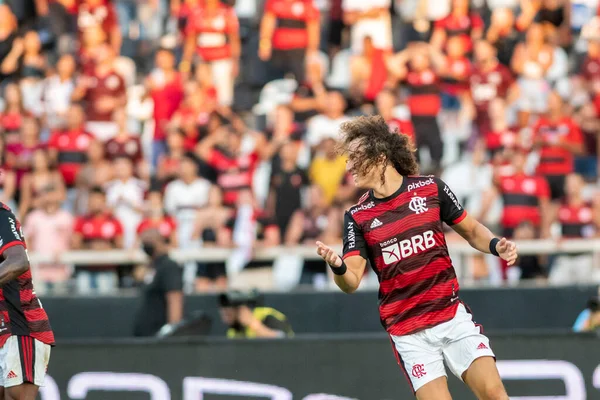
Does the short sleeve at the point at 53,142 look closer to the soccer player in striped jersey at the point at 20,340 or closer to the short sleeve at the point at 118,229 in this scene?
the short sleeve at the point at 118,229

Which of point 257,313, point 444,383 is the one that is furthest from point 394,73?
point 444,383

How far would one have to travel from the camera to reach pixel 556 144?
14242 millimetres

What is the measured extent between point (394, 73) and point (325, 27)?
219 cm

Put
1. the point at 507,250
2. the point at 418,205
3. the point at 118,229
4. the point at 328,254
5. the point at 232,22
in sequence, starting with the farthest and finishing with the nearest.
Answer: the point at 232,22 → the point at 118,229 → the point at 418,205 → the point at 507,250 → the point at 328,254

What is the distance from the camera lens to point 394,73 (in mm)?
15531

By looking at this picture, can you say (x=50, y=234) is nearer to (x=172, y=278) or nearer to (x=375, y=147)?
(x=172, y=278)

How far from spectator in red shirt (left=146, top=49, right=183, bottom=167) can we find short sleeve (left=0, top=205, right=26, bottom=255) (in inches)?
319

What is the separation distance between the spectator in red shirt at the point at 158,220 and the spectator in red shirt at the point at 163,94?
5.40 ft

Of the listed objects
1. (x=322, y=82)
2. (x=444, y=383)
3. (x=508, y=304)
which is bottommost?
(x=508, y=304)

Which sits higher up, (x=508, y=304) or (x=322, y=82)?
(x=322, y=82)

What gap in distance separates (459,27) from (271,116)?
298cm

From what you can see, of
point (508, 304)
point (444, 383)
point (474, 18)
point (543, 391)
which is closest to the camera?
point (444, 383)

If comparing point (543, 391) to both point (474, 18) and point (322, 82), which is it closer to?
point (322, 82)

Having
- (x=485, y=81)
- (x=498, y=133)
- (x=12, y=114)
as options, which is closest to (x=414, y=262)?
(x=498, y=133)
